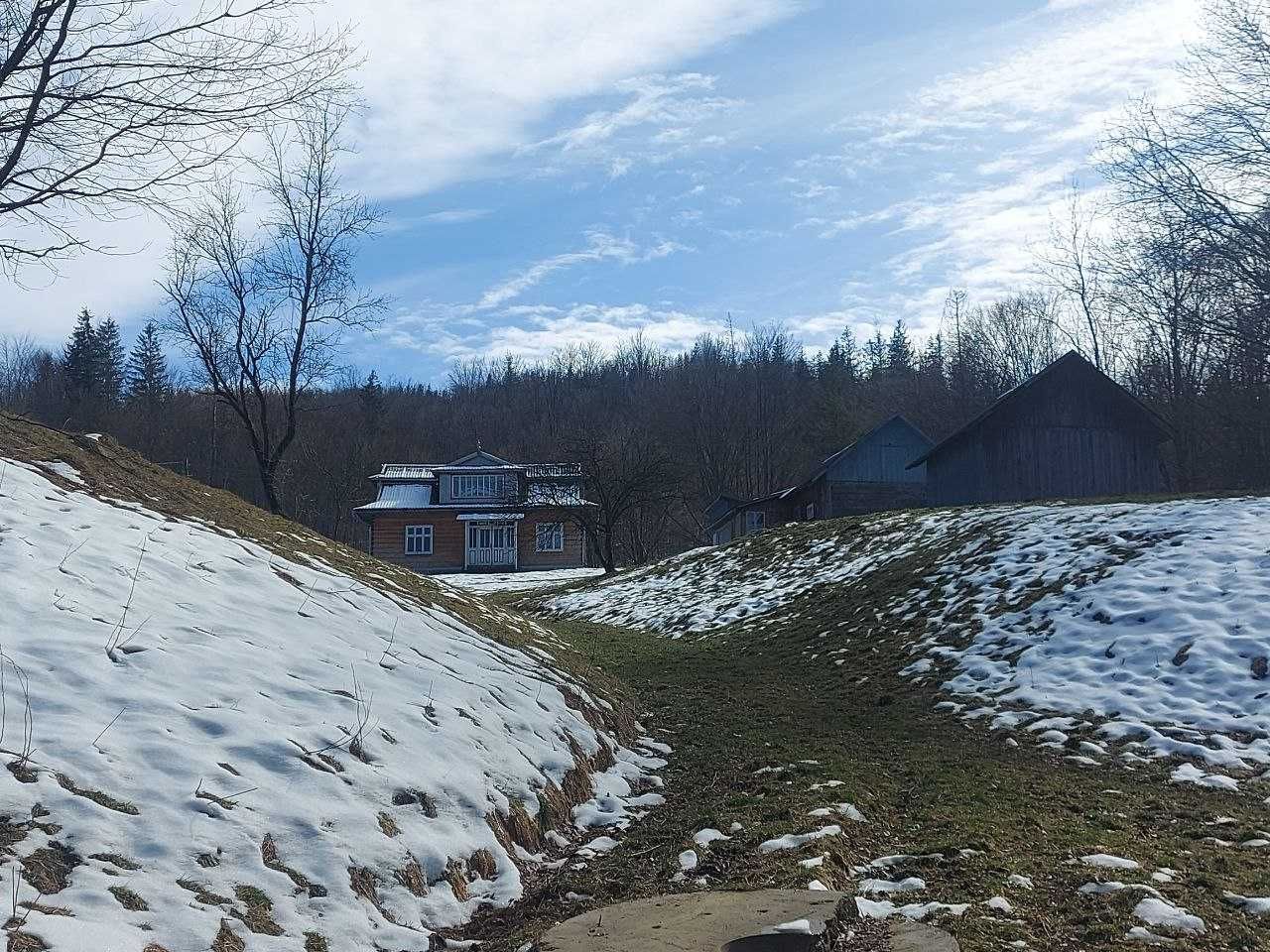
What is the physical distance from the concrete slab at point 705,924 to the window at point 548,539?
147ft

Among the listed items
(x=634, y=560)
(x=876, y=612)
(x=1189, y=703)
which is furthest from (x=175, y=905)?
(x=634, y=560)

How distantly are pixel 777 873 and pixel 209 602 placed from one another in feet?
15.9

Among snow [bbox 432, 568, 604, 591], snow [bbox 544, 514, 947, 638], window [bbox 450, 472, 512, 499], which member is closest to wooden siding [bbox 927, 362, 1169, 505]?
snow [bbox 544, 514, 947, 638]

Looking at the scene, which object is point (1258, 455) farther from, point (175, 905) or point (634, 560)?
point (175, 905)

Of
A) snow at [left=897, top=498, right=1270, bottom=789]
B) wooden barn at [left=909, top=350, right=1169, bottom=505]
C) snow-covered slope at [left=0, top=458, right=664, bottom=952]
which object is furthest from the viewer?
wooden barn at [left=909, top=350, right=1169, bottom=505]

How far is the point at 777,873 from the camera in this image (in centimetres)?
499

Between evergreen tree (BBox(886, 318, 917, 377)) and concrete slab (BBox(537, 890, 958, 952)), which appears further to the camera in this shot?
evergreen tree (BBox(886, 318, 917, 377))

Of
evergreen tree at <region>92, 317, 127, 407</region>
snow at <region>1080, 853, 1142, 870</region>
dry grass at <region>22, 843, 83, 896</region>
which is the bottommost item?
snow at <region>1080, 853, 1142, 870</region>

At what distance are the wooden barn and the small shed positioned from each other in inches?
319

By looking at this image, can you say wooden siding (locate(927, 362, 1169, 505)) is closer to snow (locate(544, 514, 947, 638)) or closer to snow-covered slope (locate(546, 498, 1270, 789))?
snow (locate(544, 514, 947, 638))

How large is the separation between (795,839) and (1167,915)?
2067 mm

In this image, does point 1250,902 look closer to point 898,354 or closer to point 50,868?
point 50,868

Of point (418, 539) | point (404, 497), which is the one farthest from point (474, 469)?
point (418, 539)

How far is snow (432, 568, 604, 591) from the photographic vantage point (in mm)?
37688
